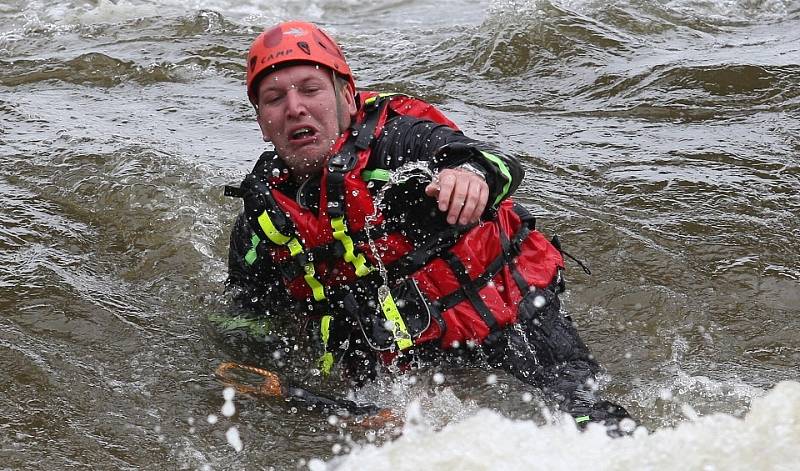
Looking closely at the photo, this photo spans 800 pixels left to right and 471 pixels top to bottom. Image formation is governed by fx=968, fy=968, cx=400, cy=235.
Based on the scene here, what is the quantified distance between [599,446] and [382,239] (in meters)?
1.24

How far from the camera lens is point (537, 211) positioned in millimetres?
6137

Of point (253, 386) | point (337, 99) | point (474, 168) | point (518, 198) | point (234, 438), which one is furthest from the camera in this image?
point (518, 198)

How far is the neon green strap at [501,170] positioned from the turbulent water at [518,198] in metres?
0.92

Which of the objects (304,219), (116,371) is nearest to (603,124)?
(304,219)

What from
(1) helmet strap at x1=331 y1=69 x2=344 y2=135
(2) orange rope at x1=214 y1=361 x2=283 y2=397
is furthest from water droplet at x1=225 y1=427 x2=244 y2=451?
(1) helmet strap at x1=331 y1=69 x2=344 y2=135

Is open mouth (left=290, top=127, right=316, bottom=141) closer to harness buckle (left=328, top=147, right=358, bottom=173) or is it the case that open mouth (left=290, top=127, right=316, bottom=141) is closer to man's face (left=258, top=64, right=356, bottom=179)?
man's face (left=258, top=64, right=356, bottom=179)

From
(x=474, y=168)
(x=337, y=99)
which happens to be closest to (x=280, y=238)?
(x=337, y=99)

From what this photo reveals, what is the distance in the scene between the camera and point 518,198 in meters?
6.31

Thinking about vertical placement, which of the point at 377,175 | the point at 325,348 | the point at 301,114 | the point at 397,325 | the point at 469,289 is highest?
the point at 301,114

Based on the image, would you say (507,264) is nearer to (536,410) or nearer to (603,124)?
(536,410)

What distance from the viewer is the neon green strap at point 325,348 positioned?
4.32 meters

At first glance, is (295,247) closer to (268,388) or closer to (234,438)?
(268,388)

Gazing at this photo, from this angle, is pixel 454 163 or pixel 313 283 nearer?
pixel 454 163

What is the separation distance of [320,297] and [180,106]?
15.0 ft
